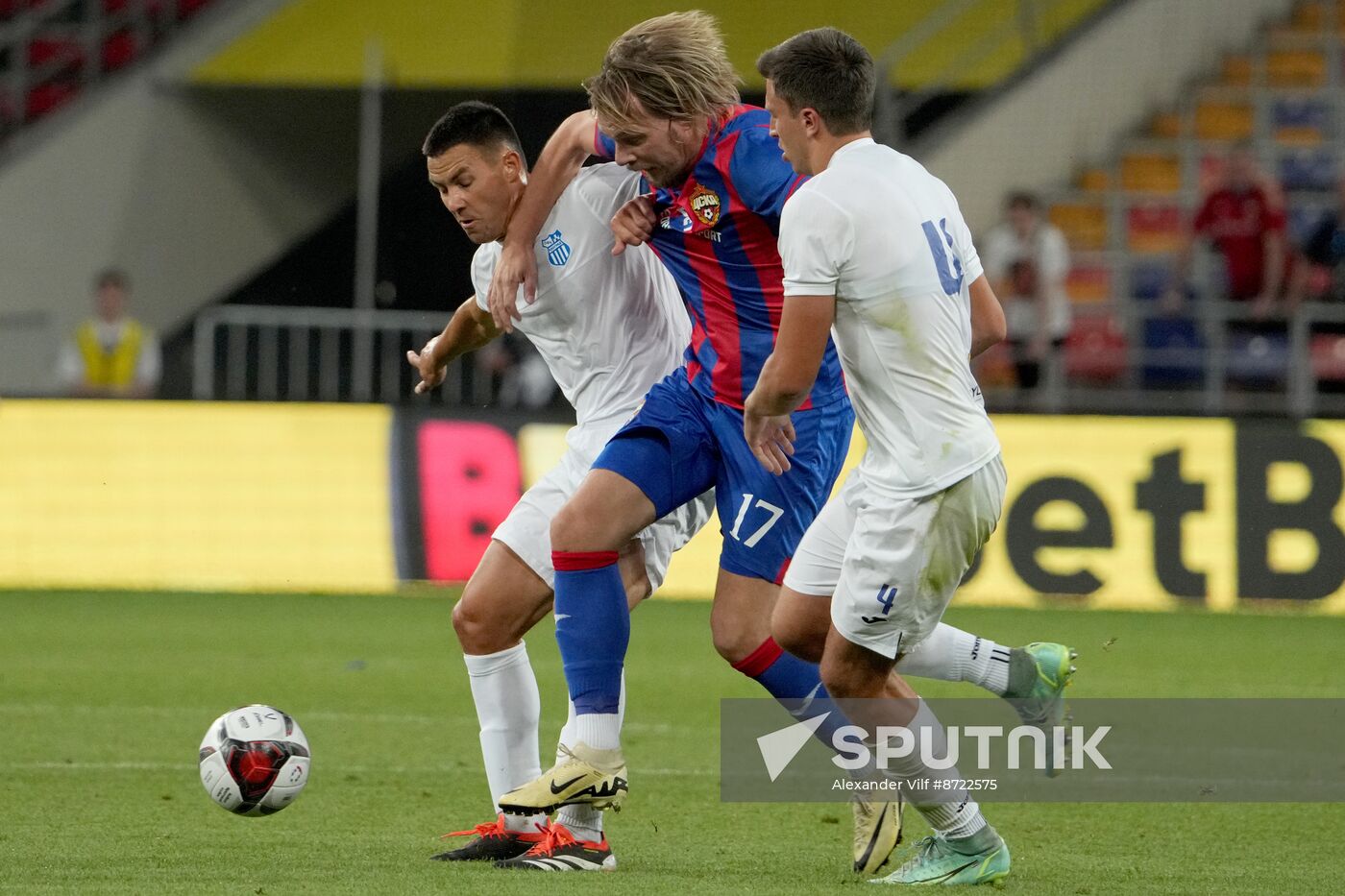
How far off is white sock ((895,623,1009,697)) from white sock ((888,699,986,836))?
31cm

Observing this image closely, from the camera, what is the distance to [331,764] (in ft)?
21.8

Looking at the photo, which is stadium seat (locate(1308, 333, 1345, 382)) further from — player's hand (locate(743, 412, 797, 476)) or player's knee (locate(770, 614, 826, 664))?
player's hand (locate(743, 412, 797, 476))

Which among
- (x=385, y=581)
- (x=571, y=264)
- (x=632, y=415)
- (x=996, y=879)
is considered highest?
(x=571, y=264)

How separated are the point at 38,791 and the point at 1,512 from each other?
6610mm

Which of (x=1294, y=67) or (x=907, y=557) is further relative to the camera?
(x=1294, y=67)

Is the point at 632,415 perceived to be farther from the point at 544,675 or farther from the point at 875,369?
the point at 544,675

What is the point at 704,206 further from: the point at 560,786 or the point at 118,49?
the point at 118,49

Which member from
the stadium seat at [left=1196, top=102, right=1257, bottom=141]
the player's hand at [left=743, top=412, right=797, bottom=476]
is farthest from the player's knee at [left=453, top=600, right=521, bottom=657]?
the stadium seat at [left=1196, top=102, right=1257, bottom=141]

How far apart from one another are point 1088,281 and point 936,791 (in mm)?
12759

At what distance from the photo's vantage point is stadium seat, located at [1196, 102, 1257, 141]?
1791 centimetres

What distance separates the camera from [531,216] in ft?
17.5

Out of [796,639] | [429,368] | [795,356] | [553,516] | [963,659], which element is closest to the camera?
[795,356]

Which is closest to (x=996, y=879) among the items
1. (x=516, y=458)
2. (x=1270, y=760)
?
(x=1270, y=760)

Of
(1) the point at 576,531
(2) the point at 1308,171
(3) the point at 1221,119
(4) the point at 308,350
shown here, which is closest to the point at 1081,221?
(3) the point at 1221,119
